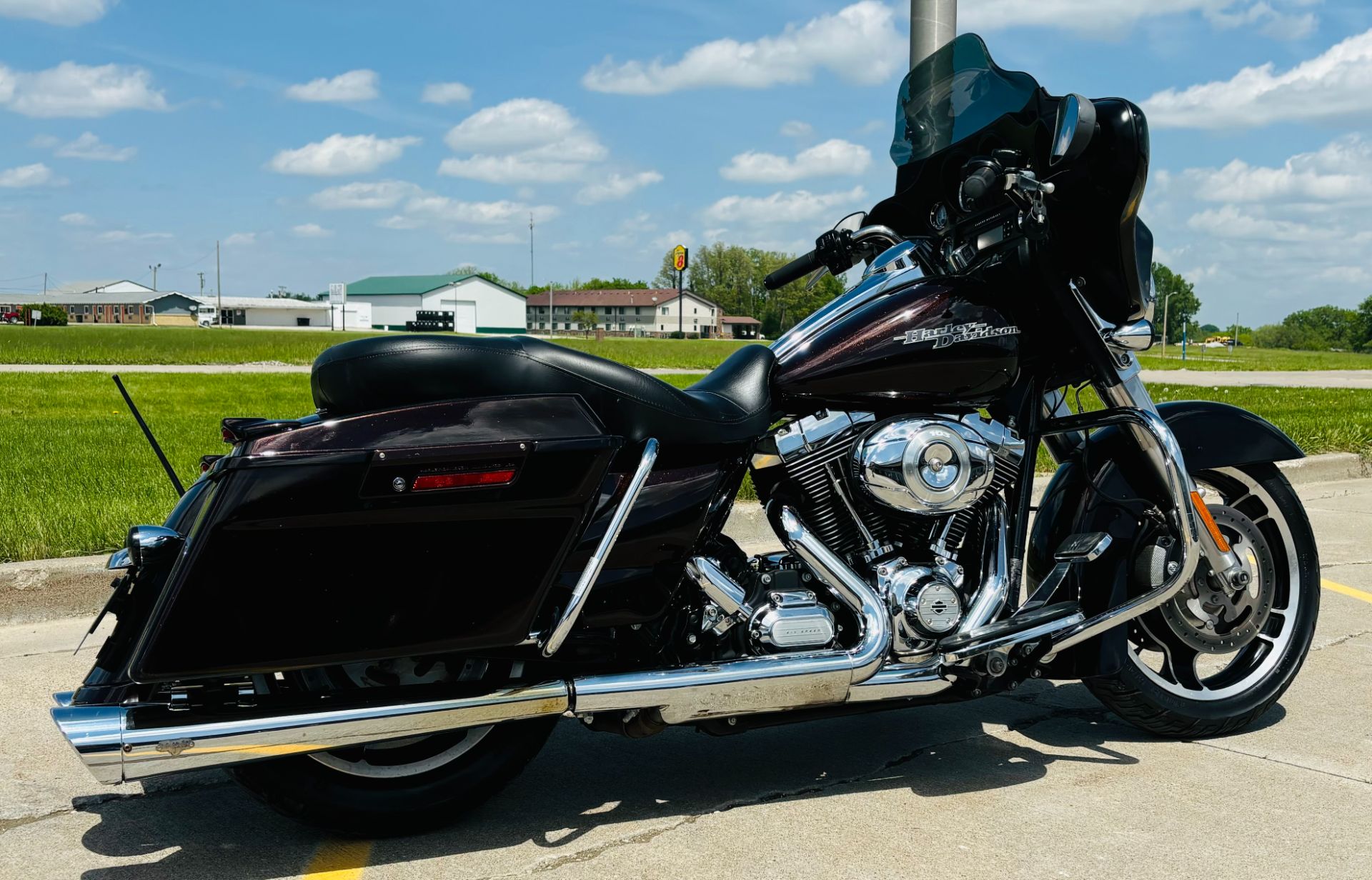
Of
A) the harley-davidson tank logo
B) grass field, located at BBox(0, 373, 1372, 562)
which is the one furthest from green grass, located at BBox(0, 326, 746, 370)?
the harley-davidson tank logo

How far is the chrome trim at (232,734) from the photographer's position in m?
2.38

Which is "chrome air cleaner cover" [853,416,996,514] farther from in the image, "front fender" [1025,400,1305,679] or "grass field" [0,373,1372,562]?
"grass field" [0,373,1372,562]

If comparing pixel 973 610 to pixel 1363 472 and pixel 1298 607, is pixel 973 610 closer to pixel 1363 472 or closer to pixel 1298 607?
pixel 1298 607

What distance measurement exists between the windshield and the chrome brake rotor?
1375 millimetres

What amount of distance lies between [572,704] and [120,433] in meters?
7.40

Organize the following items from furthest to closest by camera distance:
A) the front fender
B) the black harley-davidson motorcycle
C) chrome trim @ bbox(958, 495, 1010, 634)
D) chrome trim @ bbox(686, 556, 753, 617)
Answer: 1. the front fender
2. chrome trim @ bbox(958, 495, 1010, 634)
3. chrome trim @ bbox(686, 556, 753, 617)
4. the black harley-davidson motorcycle

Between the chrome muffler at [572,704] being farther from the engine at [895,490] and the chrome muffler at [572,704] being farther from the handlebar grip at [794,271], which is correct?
the handlebar grip at [794,271]

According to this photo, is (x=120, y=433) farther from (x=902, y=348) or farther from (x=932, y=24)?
(x=902, y=348)

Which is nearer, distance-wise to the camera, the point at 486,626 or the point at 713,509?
the point at 486,626

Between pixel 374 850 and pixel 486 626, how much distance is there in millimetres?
645

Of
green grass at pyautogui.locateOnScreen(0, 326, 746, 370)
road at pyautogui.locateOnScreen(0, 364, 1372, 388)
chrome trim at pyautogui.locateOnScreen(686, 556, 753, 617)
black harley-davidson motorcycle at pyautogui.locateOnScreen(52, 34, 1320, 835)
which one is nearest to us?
black harley-davidson motorcycle at pyautogui.locateOnScreen(52, 34, 1320, 835)

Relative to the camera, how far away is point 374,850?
2.80 metres

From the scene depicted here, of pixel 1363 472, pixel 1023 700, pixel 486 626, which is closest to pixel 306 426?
pixel 486 626

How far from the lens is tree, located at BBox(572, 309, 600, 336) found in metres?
107
